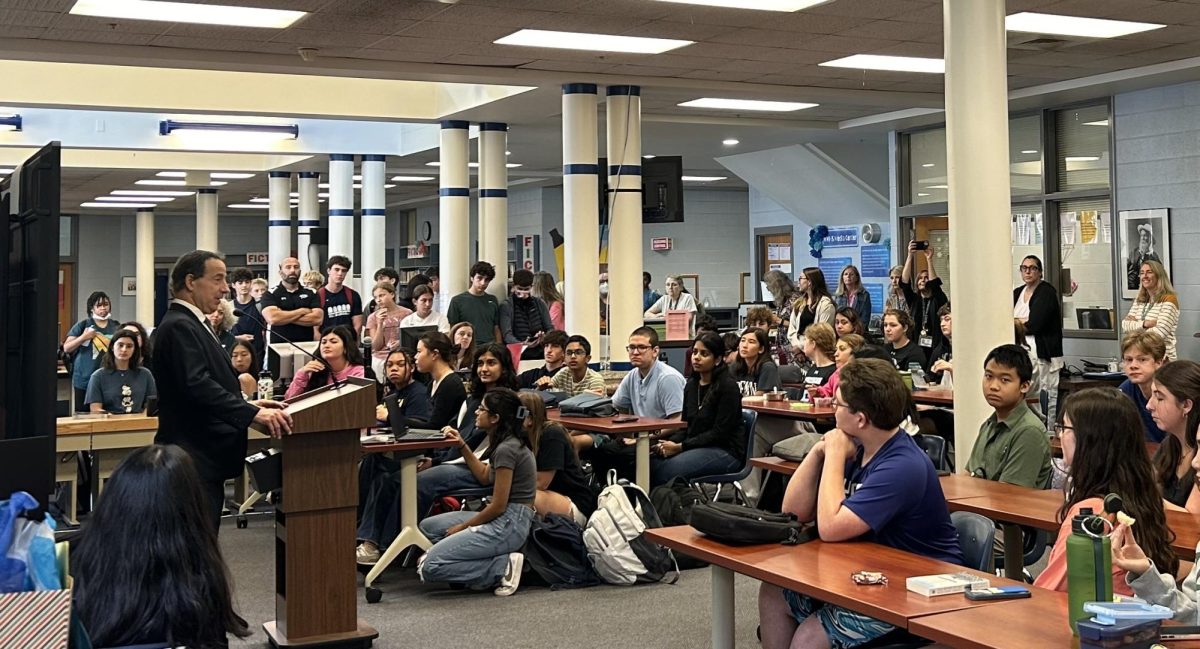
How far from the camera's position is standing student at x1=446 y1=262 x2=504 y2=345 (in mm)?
11719

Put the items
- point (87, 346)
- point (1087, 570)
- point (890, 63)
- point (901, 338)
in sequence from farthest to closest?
1. point (890, 63)
2. point (87, 346)
3. point (901, 338)
4. point (1087, 570)

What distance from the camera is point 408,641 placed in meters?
5.57

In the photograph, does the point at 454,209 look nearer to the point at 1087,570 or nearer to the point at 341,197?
the point at 341,197

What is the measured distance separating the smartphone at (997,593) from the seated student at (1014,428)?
83.1 inches

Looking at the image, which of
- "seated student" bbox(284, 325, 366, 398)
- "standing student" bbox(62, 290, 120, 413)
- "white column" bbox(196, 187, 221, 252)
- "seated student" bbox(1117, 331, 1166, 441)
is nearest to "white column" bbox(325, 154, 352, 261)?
"standing student" bbox(62, 290, 120, 413)

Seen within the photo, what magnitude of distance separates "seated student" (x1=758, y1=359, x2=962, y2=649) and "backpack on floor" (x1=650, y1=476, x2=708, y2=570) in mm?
2792

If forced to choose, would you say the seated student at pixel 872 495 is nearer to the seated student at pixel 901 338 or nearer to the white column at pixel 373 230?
the seated student at pixel 901 338

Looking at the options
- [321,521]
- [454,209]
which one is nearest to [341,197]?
[454,209]

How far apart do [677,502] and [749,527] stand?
3.01 m

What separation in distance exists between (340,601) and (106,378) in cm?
413

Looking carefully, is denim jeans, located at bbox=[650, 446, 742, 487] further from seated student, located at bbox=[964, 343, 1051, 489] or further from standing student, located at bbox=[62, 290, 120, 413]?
standing student, located at bbox=[62, 290, 120, 413]

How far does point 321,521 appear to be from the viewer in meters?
5.22

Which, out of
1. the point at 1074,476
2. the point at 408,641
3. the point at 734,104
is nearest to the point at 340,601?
the point at 408,641

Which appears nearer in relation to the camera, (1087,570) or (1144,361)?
(1087,570)
